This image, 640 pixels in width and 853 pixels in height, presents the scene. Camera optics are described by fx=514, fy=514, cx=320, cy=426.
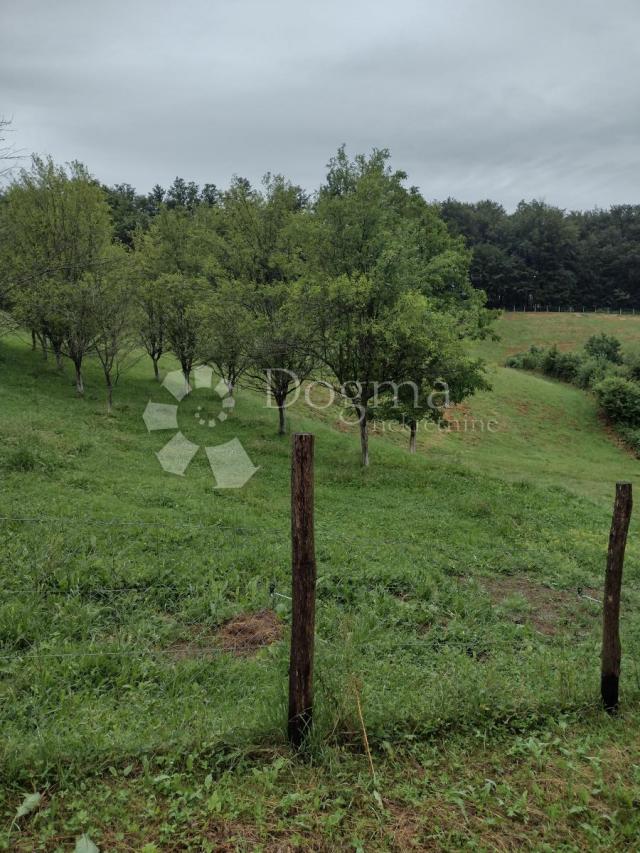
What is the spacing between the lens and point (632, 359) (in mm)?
41719

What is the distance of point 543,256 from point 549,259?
1.17m

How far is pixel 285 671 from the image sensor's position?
529cm

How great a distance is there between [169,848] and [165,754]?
75cm

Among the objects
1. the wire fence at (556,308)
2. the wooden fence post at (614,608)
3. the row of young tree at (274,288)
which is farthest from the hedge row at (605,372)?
the wooden fence post at (614,608)

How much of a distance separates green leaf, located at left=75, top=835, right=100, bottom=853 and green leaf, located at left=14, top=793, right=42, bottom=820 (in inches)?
18.0

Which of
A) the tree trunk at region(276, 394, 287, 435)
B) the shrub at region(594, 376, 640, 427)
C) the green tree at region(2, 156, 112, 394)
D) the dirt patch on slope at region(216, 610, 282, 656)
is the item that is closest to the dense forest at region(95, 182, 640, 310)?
the shrub at region(594, 376, 640, 427)

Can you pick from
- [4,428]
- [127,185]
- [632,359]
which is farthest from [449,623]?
[127,185]

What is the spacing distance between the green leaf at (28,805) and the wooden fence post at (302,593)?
5.92 ft

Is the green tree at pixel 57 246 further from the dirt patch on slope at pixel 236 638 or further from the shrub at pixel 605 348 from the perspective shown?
the shrub at pixel 605 348

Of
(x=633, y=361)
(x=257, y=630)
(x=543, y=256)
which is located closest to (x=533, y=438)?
(x=633, y=361)

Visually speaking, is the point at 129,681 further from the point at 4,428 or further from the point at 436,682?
the point at 4,428

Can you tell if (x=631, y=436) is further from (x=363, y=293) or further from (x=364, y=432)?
(x=363, y=293)

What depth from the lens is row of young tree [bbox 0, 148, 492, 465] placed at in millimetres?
17188

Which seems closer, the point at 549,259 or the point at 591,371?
the point at 591,371
